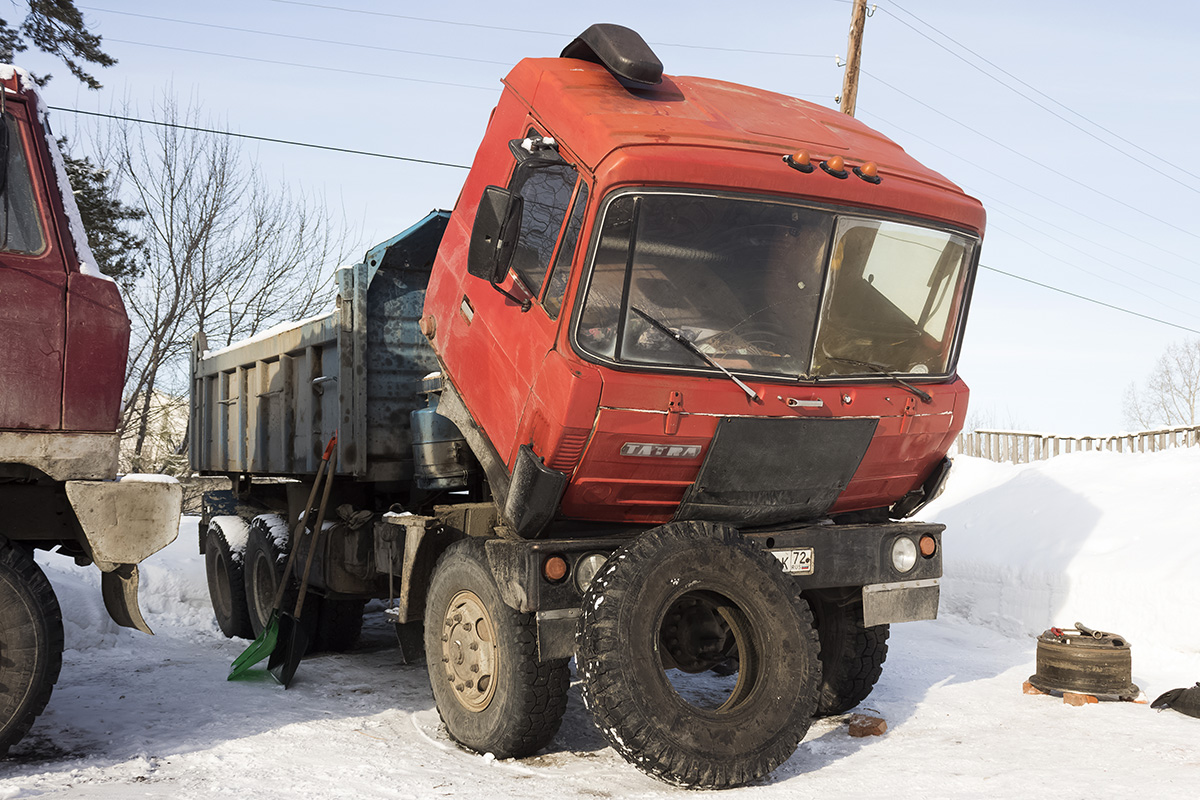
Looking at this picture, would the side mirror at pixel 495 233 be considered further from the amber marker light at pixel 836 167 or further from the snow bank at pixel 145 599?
the snow bank at pixel 145 599

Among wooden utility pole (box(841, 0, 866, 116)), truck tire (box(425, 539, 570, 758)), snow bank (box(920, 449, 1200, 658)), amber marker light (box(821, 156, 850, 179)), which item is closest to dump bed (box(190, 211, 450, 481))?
truck tire (box(425, 539, 570, 758))

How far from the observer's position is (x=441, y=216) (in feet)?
22.4

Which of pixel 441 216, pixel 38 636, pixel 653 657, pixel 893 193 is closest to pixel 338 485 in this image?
pixel 441 216

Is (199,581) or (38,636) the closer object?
(38,636)

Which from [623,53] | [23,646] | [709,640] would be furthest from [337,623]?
[623,53]

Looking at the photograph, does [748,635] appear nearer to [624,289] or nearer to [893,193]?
[624,289]

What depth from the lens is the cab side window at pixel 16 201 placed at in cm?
415

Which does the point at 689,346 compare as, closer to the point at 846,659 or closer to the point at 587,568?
the point at 587,568

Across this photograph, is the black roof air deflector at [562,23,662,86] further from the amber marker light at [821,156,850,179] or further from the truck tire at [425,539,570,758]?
the truck tire at [425,539,570,758]

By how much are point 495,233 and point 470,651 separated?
2.02 metres

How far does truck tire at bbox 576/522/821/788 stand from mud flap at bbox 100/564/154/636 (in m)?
2.00

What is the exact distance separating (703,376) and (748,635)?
1.21 m

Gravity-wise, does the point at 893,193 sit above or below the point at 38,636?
above

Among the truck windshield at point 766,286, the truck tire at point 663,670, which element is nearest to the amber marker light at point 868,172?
the truck windshield at point 766,286
